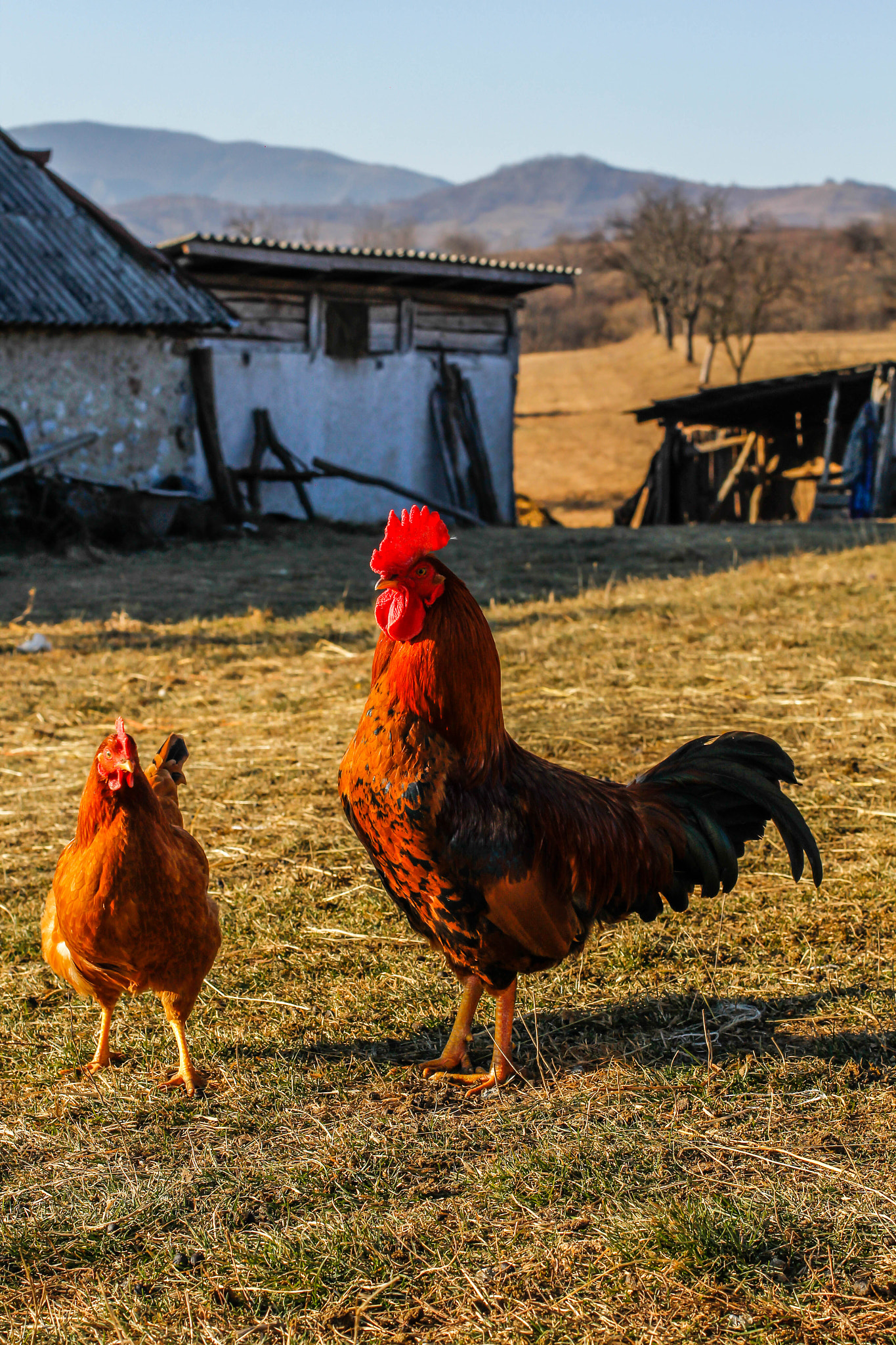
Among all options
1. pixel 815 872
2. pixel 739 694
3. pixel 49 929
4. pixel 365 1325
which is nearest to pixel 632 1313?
pixel 365 1325

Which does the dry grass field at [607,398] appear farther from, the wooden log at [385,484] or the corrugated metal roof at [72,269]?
the corrugated metal roof at [72,269]

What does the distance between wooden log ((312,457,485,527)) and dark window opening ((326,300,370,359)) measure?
207 cm

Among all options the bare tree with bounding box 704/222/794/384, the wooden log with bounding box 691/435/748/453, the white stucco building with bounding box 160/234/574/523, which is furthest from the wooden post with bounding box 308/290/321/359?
the bare tree with bounding box 704/222/794/384

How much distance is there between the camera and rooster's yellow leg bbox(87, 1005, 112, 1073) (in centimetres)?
331

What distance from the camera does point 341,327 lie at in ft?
65.8

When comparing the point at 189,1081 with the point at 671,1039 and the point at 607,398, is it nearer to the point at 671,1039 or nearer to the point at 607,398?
the point at 671,1039

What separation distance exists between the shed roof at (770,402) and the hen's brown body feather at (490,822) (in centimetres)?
1882

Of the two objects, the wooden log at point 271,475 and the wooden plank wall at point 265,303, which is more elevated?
the wooden plank wall at point 265,303

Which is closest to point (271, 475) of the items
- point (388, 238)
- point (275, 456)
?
point (275, 456)

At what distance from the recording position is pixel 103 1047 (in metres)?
3.37

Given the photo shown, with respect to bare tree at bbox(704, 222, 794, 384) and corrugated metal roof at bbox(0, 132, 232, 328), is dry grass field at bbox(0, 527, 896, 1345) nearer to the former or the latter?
corrugated metal roof at bbox(0, 132, 232, 328)

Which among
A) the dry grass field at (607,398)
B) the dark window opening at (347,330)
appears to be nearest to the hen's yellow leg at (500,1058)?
the dark window opening at (347,330)

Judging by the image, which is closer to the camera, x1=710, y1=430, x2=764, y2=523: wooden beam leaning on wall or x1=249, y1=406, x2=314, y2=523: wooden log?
x1=249, y1=406, x2=314, y2=523: wooden log

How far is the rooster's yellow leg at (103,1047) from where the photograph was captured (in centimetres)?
331
